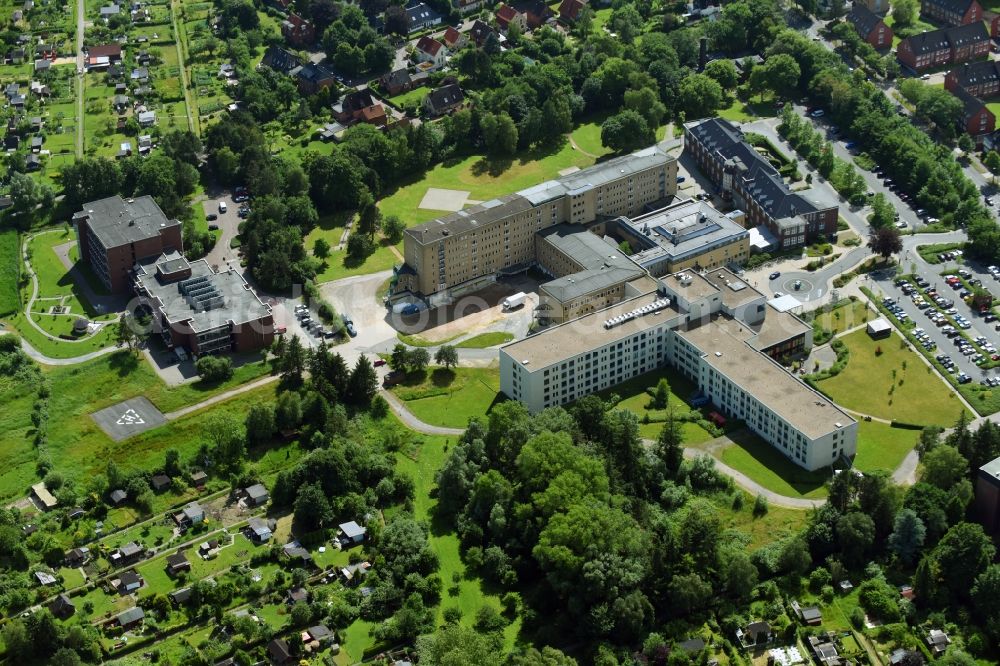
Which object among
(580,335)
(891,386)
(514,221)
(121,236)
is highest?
(121,236)

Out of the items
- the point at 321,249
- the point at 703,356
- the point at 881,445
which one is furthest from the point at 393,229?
the point at 881,445

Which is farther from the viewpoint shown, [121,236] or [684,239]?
[684,239]

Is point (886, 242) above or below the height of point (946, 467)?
below

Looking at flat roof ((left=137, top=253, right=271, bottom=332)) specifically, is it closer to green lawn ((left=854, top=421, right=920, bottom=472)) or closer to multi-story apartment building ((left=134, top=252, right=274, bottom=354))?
multi-story apartment building ((left=134, top=252, right=274, bottom=354))

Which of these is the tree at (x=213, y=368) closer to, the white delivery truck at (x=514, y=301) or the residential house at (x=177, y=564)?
the residential house at (x=177, y=564)

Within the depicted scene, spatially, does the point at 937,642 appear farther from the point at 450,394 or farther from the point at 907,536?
the point at 450,394

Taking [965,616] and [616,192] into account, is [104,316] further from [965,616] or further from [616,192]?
[965,616]
